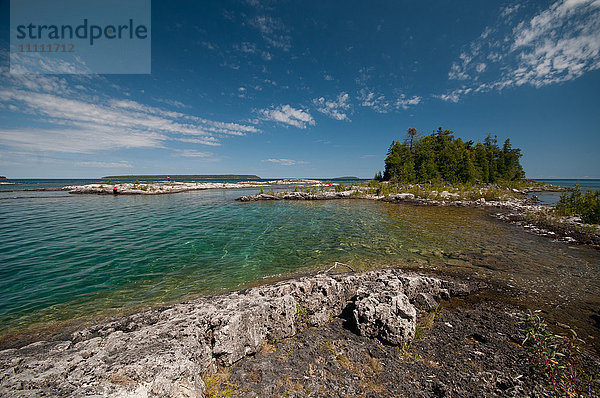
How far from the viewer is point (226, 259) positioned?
11.5m

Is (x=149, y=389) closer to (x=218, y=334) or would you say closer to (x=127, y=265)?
(x=218, y=334)

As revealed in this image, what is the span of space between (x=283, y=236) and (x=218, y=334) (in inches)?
456

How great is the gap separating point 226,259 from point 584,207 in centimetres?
3190

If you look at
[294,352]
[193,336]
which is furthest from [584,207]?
[193,336]

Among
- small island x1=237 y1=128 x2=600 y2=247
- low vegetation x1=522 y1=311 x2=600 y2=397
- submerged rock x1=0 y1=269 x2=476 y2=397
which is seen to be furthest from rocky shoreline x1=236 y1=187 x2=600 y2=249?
low vegetation x1=522 y1=311 x2=600 y2=397

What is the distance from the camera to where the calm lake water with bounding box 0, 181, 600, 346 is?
7441 mm

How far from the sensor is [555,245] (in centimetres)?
1312

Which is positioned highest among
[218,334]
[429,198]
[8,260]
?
[429,198]

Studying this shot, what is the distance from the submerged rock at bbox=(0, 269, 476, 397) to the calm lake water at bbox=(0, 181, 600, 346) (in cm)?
258

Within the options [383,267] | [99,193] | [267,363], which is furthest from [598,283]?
[99,193]

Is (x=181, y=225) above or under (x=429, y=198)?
under

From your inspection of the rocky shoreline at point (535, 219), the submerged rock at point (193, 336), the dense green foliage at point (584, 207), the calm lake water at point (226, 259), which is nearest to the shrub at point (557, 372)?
the submerged rock at point (193, 336)

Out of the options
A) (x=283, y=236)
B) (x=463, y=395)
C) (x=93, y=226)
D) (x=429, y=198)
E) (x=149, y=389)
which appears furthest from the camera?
(x=429, y=198)

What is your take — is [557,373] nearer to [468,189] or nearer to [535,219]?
[535,219]
